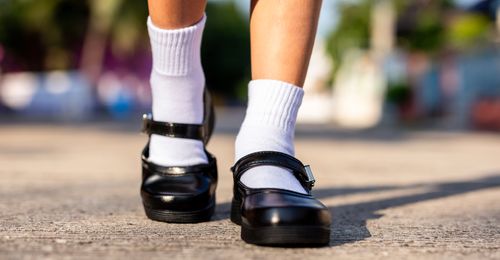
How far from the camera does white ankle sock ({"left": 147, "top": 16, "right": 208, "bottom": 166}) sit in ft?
4.46

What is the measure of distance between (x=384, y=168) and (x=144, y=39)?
67.9 feet

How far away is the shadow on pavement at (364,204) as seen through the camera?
1.21 metres

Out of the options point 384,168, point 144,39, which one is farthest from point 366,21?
point 384,168

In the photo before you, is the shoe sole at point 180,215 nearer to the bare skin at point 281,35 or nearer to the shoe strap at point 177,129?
the shoe strap at point 177,129

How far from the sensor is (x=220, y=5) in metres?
40.9

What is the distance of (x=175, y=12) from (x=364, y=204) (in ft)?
2.24

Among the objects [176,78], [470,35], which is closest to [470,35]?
[470,35]

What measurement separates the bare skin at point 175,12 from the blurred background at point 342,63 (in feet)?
28.8

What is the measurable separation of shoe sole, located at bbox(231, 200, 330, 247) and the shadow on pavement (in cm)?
5

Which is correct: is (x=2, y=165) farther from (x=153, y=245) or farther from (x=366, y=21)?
(x=366, y=21)

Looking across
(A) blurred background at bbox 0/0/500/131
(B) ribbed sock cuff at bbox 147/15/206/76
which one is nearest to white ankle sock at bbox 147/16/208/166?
(B) ribbed sock cuff at bbox 147/15/206/76

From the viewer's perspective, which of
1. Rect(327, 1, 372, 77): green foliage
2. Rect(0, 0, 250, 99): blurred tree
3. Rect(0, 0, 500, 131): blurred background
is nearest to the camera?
Rect(0, 0, 500, 131): blurred background

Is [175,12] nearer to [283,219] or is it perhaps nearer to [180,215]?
[180,215]

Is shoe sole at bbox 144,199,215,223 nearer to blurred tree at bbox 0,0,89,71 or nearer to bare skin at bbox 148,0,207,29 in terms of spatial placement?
bare skin at bbox 148,0,207,29
